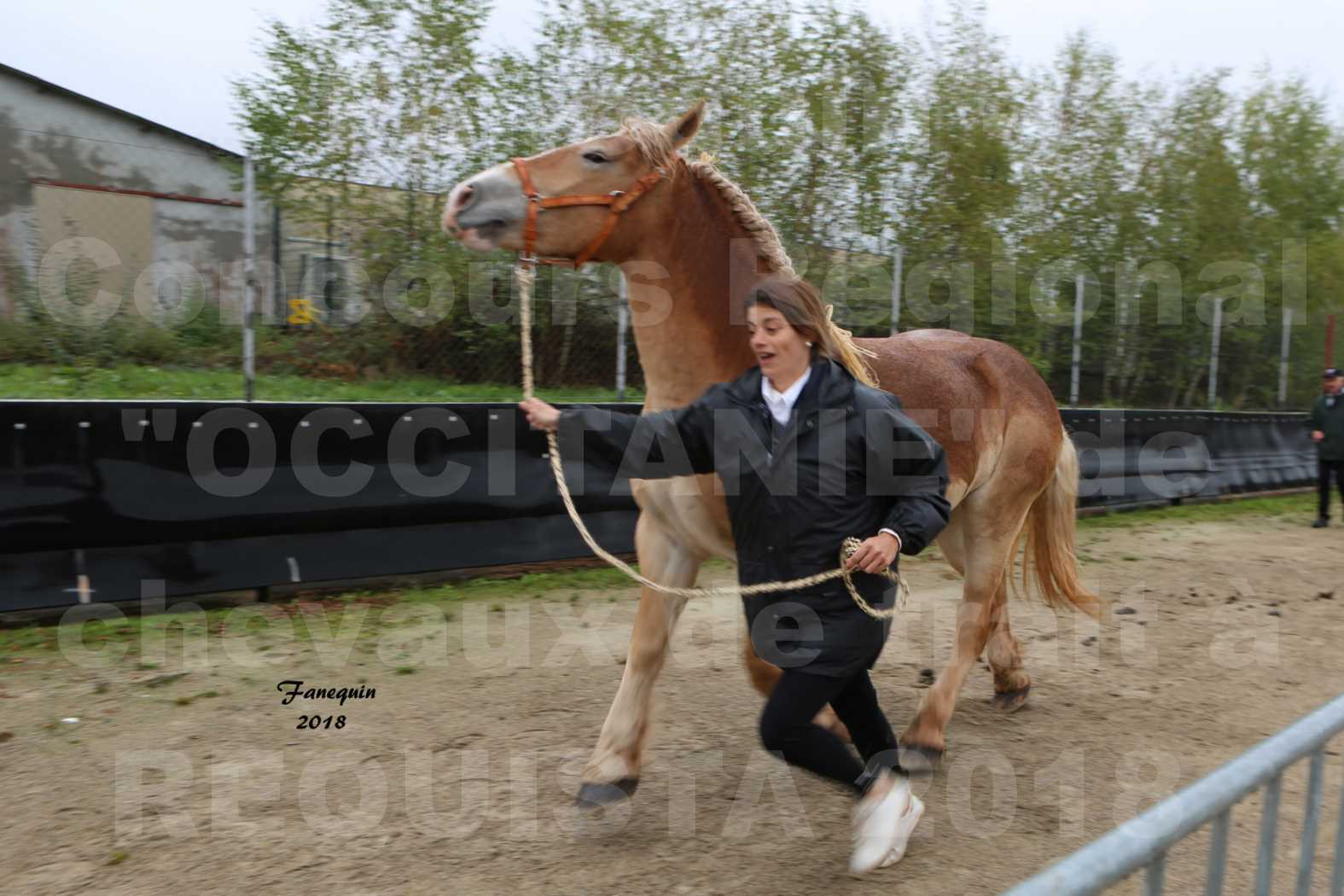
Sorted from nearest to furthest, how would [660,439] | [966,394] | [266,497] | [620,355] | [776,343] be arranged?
[776,343] < [660,439] < [966,394] < [266,497] < [620,355]

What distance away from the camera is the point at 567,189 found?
340cm

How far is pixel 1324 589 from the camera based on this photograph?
7.73 meters

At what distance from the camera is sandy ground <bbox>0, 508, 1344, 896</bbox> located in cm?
311

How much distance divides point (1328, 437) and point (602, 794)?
1130cm

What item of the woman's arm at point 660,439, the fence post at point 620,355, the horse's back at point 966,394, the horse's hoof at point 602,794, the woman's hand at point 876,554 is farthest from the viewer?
the fence post at point 620,355

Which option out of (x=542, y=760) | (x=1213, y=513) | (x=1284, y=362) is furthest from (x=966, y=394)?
(x=1284, y=362)

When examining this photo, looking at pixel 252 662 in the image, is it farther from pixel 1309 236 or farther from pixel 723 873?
pixel 1309 236

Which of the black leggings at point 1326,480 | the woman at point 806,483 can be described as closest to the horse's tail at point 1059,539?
the woman at point 806,483

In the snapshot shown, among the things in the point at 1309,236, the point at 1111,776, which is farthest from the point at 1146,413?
the point at 1309,236

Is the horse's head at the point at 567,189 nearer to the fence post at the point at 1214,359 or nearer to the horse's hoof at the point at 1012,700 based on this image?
the horse's hoof at the point at 1012,700

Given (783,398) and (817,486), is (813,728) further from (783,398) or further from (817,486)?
(783,398)

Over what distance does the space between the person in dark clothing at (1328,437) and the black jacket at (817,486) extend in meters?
10.5

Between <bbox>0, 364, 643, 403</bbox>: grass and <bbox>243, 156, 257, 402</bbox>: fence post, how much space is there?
200 mm

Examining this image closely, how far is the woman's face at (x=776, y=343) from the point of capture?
2857mm
